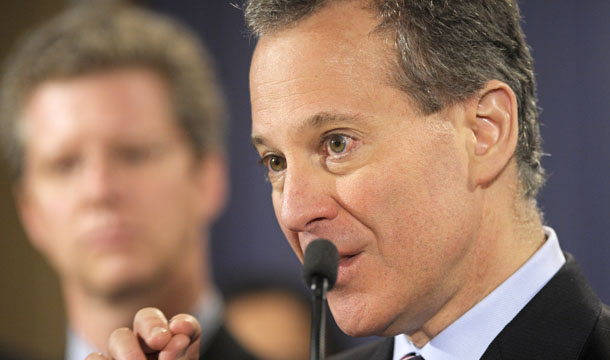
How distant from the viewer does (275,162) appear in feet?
6.05

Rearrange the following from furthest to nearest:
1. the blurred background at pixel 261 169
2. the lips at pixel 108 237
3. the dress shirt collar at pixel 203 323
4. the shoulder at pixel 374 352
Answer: the lips at pixel 108 237 < the dress shirt collar at pixel 203 323 < the blurred background at pixel 261 169 < the shoulder at pixel 374 352

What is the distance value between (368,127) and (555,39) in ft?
5.57

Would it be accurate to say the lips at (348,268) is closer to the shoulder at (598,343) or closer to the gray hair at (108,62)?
the shoulder at (598,343)

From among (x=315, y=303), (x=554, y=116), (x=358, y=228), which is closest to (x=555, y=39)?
(x=554, y=116)

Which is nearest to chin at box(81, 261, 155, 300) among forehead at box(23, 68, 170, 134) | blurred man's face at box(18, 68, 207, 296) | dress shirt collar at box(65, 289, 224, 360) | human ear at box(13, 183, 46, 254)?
blurred man's face at box(18, 68, 207, 296)

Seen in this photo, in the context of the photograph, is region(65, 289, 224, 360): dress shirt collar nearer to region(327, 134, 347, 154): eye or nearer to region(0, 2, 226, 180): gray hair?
region(0, 2, 226, 180): gray hair

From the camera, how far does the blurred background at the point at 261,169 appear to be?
299cm

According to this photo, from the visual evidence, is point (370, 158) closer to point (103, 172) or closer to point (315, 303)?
point (315, 303)

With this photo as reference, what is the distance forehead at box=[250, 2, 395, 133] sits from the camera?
1688mm

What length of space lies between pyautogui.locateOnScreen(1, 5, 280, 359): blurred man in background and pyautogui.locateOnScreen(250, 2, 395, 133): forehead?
1624 millimetres

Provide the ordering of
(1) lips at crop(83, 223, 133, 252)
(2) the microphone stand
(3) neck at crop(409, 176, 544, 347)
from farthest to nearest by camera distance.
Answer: (1) lips at crop(83, 223, 133, 252), (3) neck at crop(409, 176, 544, 347), (2) the microphone stand

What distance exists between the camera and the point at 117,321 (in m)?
3.36

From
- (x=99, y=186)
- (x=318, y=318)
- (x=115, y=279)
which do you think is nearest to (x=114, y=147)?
(x=99, y=186)

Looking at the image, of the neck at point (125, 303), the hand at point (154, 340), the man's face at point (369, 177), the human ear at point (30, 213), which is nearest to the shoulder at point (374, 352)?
the man's face at point (369, 177)
